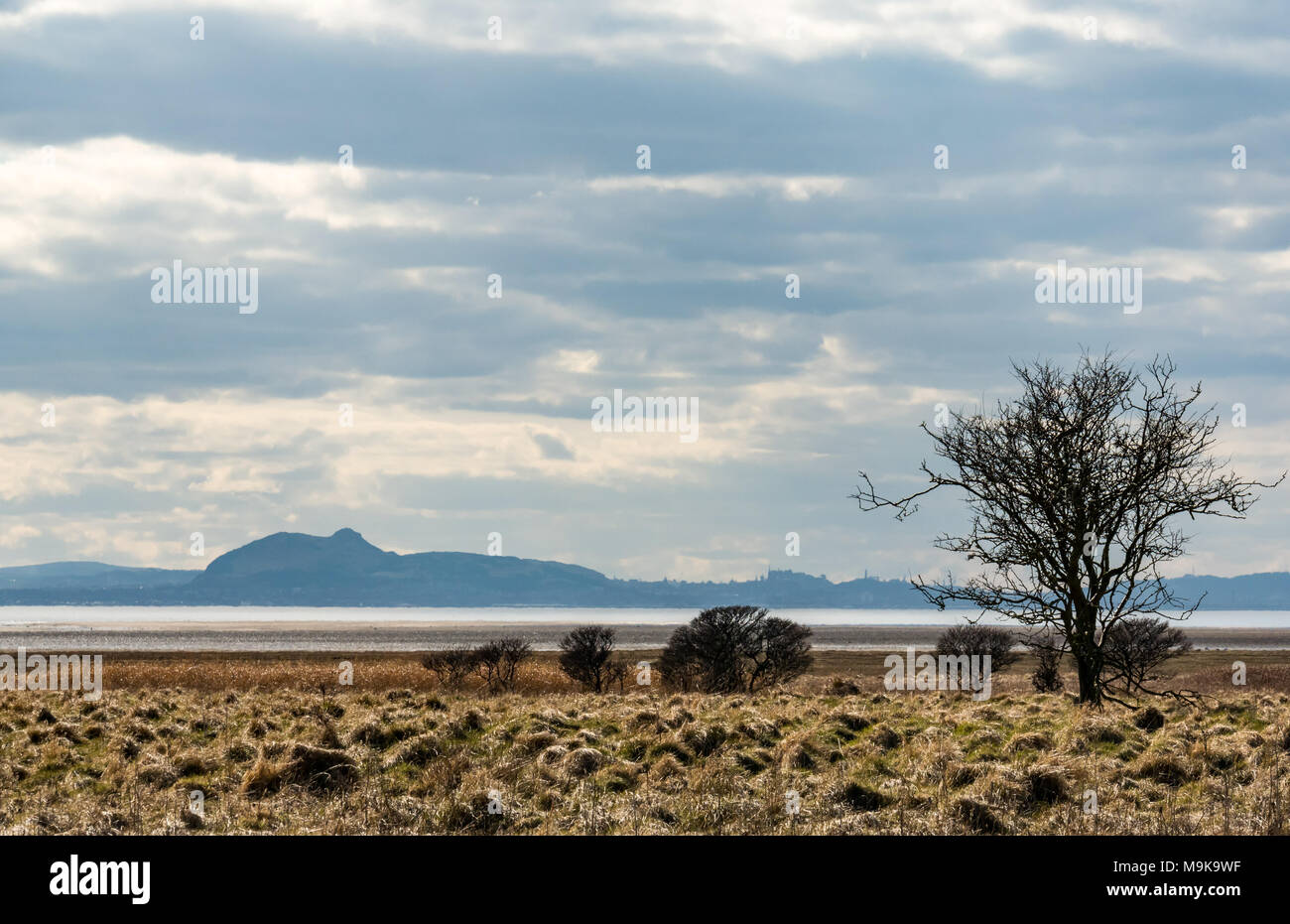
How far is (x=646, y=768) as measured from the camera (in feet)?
52.6

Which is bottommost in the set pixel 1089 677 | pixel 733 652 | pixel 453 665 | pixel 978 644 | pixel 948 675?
pixel 948 675

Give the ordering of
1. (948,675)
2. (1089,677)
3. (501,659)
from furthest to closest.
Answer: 1. (501,659)
2. (948,675)
3. (1089,677)

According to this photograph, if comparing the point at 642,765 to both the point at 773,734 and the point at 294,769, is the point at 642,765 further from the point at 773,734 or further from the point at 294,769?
the point at 294,769

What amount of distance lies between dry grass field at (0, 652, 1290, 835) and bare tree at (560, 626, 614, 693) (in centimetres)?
2968

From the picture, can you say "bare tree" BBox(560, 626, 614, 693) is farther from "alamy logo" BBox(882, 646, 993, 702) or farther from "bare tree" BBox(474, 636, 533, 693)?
"alamy logo" BBox(882, 646, 993, 702)

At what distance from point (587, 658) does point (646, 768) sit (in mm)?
38025

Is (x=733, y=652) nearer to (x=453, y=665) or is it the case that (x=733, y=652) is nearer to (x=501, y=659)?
(x=501, y=659)

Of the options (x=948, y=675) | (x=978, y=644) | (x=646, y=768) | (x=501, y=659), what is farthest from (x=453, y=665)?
(x=646, y=768)
